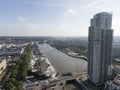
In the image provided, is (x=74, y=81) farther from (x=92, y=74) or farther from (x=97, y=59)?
(x=97, y=59)

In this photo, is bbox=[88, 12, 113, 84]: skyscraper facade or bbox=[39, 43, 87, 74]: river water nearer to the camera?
bbox=[88, 12, 113, 84]: skyscraper facade

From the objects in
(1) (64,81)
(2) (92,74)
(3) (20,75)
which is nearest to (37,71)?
(3) (20,75)

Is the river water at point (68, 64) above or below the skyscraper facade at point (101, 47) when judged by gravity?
below

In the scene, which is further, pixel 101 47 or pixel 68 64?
pixel 68 64

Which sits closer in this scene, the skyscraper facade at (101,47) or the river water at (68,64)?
the skyscraper facade at (101,47)

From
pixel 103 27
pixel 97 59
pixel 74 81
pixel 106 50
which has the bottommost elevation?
pixel 74 81

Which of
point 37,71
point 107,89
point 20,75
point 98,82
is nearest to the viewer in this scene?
point 107,89

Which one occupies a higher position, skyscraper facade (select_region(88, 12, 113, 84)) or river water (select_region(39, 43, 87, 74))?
skyscraper facade (select_region(88, 12, 113, 84))

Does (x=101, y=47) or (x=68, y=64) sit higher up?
(x=101, y=47)
